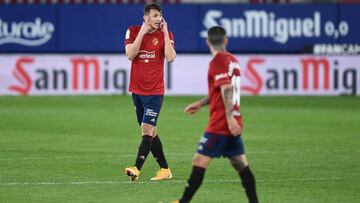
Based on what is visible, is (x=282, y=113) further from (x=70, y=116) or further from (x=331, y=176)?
(x=331, y=176)

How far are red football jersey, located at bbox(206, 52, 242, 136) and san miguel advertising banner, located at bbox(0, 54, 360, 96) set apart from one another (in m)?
19.1

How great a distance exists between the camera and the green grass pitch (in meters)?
12.0

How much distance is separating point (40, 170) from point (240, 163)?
14.2 feet

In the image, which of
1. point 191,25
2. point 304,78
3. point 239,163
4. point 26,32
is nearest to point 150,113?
point 239,163

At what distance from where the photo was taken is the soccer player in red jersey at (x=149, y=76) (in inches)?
511

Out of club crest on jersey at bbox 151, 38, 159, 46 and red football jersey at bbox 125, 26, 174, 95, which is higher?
club crest on jersey at bbox 151, 38, 159, 46

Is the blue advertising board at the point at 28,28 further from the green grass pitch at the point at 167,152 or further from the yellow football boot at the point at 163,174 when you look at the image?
the yellow football boot at the point at 163,174

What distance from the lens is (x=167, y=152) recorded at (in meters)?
16.4

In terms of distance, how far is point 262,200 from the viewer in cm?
1138

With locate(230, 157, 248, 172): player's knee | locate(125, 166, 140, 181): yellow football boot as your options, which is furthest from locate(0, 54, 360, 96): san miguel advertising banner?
locate(230, 157, 248, 172): player's knee

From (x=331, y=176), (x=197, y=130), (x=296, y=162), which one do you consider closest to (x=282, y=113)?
(x=197, y=130)

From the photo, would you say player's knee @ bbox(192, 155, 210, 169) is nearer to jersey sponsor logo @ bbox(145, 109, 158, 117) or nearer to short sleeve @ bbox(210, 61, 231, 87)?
short sleeve @ bbox(210, 61, 231, 87)

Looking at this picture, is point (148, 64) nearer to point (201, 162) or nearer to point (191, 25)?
point (201, 162)

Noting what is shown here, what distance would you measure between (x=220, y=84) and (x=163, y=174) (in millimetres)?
3275
